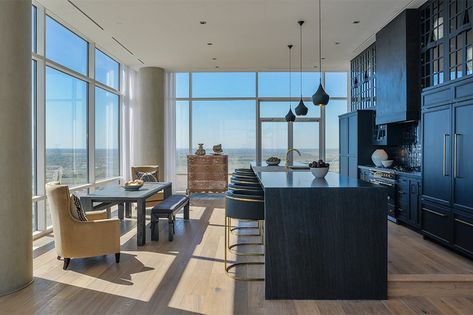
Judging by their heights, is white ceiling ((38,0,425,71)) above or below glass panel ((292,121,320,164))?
above

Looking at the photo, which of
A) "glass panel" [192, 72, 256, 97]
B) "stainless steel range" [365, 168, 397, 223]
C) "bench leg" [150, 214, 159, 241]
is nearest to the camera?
"bench leg" [150, 214, 159, 241]

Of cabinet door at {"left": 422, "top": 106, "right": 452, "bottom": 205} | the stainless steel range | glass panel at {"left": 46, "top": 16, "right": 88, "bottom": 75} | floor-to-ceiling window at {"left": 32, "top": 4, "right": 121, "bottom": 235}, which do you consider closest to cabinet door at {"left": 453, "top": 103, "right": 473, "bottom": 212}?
cabinet door at {"left": 422, "top": 106, "right": 452, "bottom": 205}

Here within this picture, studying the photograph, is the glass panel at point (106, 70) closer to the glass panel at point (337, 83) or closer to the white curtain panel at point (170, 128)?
the white curtain panel at point (170, 128)

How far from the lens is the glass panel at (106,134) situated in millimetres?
7578

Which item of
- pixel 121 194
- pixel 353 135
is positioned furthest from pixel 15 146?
pixel 353 135

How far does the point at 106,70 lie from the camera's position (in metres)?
7.99

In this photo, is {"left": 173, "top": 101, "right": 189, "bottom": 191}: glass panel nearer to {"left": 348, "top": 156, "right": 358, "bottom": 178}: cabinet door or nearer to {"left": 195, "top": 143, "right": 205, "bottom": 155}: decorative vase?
{"left": 195, "top": 143, "right": 205, "bottom": 155}: decorative vase

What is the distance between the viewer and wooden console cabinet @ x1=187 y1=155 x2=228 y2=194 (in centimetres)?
946

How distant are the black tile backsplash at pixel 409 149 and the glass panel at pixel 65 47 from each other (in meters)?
6.03

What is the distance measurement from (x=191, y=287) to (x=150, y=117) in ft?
20.8

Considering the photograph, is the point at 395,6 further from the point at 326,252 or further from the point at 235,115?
the point at 235,115

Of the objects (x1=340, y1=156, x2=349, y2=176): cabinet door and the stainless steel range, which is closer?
the stainless steel range

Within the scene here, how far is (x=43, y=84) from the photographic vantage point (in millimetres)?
5363

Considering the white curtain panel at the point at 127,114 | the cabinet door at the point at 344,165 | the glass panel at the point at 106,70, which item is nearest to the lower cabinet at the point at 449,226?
the cabinet door at the point at 344,165
